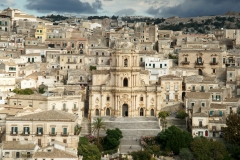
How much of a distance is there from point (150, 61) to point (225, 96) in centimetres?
1301

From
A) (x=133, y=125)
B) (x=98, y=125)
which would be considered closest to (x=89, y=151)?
(x=98, y=125)

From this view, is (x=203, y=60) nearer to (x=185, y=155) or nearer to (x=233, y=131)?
(x=233, y=131)

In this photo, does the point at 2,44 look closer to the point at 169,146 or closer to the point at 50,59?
the point at 50,59

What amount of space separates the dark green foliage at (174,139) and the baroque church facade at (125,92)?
409 inches

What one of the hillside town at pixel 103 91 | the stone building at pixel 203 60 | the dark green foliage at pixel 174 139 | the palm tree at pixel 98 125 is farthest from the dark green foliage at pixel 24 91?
the stone building at pixel 203 60

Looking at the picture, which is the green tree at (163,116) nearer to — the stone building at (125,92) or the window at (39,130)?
the stone building at (125,92)

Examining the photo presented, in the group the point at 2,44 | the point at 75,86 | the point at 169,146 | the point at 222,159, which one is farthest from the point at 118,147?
the point at 2,44

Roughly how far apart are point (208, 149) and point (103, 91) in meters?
18.9

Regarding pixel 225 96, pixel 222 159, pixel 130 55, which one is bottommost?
pixel 222 159

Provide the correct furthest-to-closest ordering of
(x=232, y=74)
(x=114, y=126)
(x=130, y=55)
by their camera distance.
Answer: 1. (x=232, y=74)
2. (x=130, y=55)
3. (x=114, y=126)

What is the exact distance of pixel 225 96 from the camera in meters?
82.1

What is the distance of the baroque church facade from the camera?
7975cm

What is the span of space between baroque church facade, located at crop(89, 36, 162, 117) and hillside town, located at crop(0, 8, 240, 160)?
0.13m

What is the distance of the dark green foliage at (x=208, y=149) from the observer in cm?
6619
